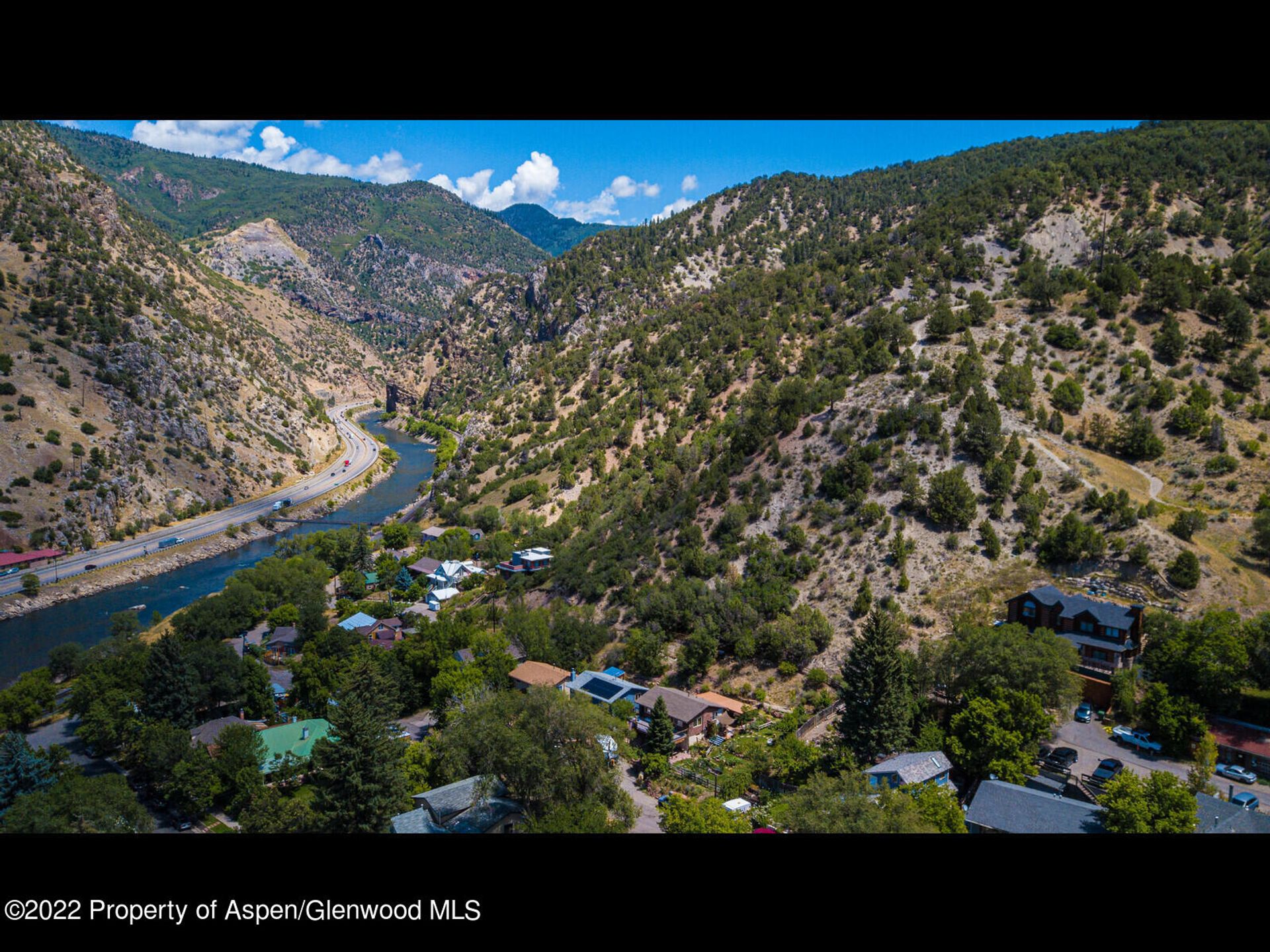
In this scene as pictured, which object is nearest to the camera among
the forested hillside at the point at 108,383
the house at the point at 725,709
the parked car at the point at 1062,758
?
the parked car at the point at 1062,758

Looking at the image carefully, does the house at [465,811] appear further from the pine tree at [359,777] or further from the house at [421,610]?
the house at [421,610]

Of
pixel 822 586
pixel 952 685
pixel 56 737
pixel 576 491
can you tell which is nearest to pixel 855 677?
pixel 952 685

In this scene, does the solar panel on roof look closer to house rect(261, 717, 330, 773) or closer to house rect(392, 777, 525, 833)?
house rect(392, 777, 525, 833)

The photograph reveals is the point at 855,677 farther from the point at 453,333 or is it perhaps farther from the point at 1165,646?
the point at 453,333

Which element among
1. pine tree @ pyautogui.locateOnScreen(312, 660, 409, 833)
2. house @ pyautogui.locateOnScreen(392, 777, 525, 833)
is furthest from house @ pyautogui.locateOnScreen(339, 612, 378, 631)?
house @ pyautogui.locateOnScreen(392, 777, 525, 833)

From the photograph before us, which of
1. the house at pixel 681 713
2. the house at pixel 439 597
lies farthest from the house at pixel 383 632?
the house at pixel 681 713

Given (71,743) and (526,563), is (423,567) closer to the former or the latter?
(526,563)

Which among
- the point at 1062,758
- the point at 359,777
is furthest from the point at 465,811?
the point at 1062,758
